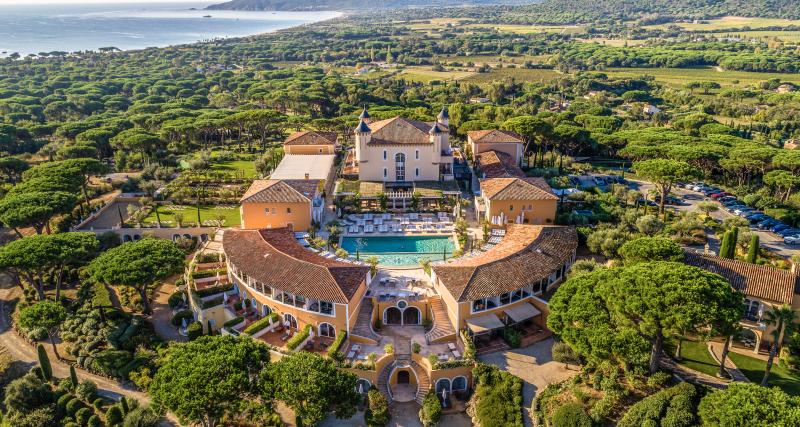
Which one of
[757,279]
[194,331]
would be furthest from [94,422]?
[757,279]

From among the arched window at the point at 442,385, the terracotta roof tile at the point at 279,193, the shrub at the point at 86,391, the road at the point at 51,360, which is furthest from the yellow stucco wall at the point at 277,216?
the arched window at the point at 442,385

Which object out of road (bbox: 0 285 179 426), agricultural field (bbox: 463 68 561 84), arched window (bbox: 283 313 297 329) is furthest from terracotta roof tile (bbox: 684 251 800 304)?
agricultural field (bbox: 463 68 561 84)

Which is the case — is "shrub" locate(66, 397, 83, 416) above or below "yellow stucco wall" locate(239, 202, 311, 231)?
below

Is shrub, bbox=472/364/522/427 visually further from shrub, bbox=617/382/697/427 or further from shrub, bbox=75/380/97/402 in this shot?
shrub, bbox=75/380/97/402

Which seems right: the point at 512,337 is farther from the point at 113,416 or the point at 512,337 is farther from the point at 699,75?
the point at 699,75

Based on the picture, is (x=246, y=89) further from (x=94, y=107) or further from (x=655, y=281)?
(x=655, y=281)

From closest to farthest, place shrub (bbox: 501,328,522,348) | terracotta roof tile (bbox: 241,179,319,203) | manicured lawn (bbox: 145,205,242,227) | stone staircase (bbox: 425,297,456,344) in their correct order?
shrub (bbox: 501,328,522,348)
stone staircase (bbox: 425,297,456,344)
terracotta roof tile (bbox: 241,179,319,203)
manicured lawn (bbox: 145,205,242,227)

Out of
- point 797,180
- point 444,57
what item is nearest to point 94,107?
point 797,180

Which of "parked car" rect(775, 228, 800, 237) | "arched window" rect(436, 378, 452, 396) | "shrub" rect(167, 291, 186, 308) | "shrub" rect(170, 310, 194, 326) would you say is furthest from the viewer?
"parked car" rect(775, 228, 800, 237)

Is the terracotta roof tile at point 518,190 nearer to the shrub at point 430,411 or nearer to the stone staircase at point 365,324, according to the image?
the stone staircase at point 365,324
